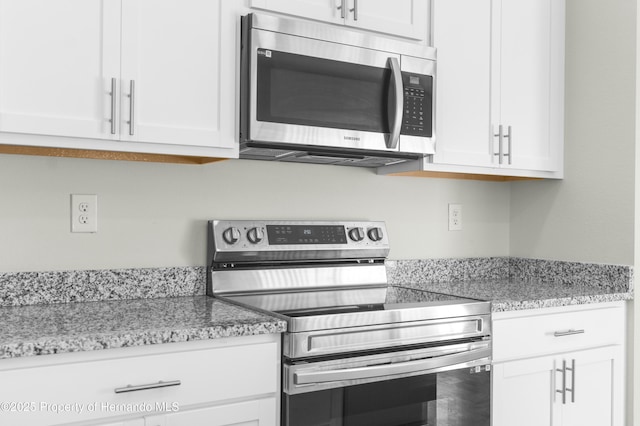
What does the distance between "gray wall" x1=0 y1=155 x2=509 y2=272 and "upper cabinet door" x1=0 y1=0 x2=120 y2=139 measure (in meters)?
0.31

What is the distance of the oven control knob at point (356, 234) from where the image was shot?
92.4 inches

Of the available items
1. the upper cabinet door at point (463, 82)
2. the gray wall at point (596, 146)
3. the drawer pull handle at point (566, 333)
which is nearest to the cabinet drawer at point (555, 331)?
the drawer pull handle at point (566, 333)

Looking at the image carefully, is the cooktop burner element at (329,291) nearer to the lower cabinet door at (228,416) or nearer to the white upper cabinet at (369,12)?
the lower cabinet door at (228,416)

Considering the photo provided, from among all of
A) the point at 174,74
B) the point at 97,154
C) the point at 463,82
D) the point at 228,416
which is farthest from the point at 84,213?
the point at 463,82

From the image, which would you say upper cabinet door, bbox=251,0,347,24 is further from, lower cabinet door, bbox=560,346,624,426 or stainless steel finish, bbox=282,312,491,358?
lower cabinet door, bbox=560,346,624,426

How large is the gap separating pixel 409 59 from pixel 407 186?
61cm

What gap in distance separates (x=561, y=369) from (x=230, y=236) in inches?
50.6

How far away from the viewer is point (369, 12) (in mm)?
2107

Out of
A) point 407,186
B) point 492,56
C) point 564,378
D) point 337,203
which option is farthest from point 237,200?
point 564,378

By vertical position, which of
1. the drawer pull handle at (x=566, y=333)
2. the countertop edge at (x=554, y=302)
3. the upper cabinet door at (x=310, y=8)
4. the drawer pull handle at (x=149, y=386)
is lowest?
the drawer pull handle at (x=566, y=333)

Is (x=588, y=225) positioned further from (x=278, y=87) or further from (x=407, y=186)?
(x=278, y=87)

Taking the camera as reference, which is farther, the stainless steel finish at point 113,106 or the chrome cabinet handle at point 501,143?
the chrome cabinet handle at point 501,143

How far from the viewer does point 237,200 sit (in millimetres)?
2201

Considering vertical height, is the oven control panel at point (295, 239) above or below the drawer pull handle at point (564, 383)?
above
